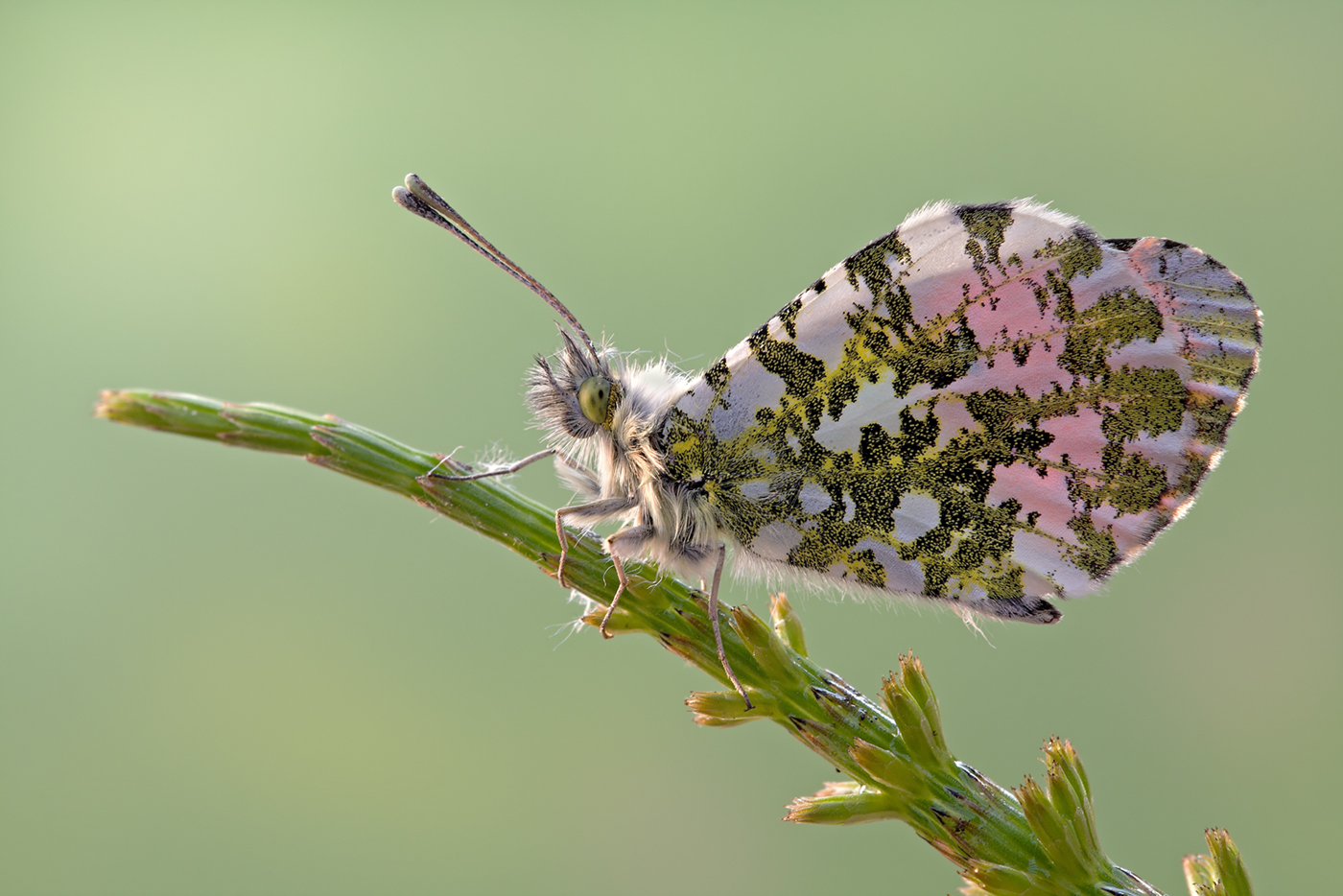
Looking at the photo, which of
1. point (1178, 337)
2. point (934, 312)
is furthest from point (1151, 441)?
point (934, 312)

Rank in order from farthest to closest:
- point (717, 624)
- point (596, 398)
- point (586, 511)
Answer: point (596, 398)
point (586, 511)
point (717, 624)

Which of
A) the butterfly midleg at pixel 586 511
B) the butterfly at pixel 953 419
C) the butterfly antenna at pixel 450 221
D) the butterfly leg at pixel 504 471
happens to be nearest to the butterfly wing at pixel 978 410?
the butterfly at pixel 953 419

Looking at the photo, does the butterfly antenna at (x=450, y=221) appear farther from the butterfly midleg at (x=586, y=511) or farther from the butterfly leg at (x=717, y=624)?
the butterfly leg at (x=717, y=624)

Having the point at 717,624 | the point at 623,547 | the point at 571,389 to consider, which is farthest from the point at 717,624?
the point at 571,389

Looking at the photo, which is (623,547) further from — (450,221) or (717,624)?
(450,221)

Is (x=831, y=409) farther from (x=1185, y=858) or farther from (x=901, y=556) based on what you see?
(x=1185, y=858)
